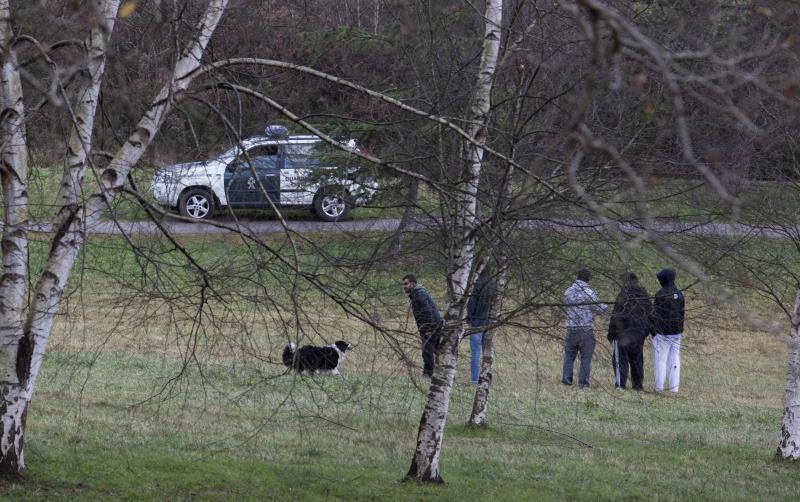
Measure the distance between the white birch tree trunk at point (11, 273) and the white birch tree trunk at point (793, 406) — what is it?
7852 millimetres

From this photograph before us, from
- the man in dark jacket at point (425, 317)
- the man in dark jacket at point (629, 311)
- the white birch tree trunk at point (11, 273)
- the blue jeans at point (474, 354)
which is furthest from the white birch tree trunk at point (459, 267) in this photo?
the blue jeans at point (474, 354)

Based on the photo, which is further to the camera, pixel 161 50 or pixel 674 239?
pixel 674 239

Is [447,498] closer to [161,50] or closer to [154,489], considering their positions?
[154,489]

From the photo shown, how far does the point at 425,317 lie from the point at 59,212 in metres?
2.94

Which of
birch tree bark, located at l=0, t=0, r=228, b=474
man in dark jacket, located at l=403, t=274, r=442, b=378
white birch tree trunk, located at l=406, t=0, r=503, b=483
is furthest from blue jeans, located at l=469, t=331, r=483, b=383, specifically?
birch tree bark, located at l=0, t=0, r=228, b=474

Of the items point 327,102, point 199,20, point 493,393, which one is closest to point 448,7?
point 327,102

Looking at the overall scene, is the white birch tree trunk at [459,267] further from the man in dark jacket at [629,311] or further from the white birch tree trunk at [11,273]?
the white birch tree trunk at [11,273]

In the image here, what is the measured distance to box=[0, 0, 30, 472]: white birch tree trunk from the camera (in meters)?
7.74

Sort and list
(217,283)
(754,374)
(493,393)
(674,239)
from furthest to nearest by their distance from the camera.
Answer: (754,374)
(493,393)
(674,239)
(217,283)

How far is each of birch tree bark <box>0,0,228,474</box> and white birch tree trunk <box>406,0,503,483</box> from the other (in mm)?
2213

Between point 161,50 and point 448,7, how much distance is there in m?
2.68

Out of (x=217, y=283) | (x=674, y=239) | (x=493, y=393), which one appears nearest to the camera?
(x=217, y=283)

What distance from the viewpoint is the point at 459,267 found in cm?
870

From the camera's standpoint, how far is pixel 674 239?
8.98m
